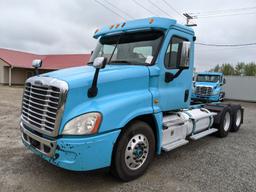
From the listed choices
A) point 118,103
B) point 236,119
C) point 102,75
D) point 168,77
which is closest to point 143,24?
point 168,77

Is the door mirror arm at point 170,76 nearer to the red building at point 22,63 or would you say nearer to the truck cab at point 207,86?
the truck cab at point 207,86

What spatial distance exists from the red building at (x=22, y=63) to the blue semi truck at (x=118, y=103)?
Result: 24.4m

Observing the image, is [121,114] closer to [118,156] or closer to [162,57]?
[118,156]

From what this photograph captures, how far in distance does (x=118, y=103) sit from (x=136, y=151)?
3.13 feet

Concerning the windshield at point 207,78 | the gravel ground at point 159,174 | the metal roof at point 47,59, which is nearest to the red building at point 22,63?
the metal roof at point 47,59

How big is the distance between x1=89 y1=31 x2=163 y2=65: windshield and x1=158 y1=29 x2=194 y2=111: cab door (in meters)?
0.18

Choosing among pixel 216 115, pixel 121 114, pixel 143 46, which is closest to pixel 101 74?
pixel 121 114

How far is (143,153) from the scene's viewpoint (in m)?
3.56

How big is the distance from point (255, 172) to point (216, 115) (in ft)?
8.23

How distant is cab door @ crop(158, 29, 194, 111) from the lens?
3674 millimetres

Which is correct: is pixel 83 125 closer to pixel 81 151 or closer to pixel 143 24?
pixel 81 151

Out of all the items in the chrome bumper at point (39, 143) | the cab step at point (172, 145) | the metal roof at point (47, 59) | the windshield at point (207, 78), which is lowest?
the cab step at point (172, 145)

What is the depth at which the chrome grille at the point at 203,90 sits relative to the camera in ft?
51.3

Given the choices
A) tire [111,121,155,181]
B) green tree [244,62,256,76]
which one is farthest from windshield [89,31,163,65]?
Answer: green tree [244,62,256,76]
